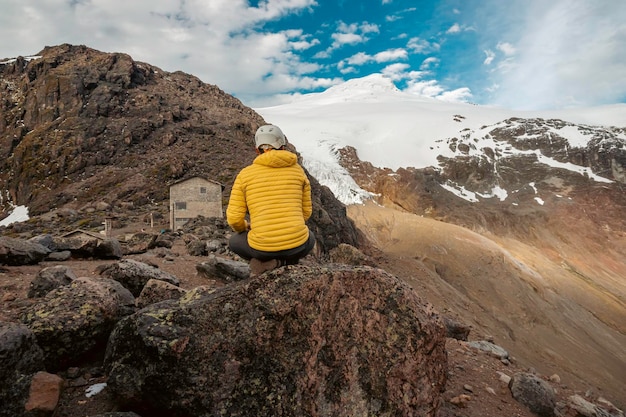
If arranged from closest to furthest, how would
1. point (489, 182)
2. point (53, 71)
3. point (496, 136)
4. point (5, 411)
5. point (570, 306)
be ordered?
1. point (5, 411)
2. point (570, 306)
3. point (53, 71)
4. point (489, 182)
5. point (496, 136)

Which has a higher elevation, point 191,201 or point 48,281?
point 48,281

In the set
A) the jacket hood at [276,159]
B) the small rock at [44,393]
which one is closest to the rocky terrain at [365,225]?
the small rock at [44,393]

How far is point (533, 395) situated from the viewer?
5.72 meters

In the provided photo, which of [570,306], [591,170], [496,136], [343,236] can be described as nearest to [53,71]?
[343,236]

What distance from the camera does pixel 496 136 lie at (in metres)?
104

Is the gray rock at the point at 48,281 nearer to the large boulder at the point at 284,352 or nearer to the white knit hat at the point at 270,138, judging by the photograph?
the large boulder at the point at 284,352

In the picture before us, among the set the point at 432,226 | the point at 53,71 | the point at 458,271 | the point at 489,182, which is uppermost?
the point at 53,71

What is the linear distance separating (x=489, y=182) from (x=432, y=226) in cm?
3973

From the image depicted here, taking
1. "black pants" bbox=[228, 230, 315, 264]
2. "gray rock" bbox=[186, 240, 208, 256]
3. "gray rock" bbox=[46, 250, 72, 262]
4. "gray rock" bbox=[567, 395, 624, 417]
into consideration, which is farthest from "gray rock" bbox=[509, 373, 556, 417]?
"gray rock" bbox=[46, 250, 72, 262]

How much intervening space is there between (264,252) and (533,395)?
512cm

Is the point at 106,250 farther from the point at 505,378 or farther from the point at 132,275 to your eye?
the point at 505,378

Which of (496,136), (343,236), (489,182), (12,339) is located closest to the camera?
(12,339)

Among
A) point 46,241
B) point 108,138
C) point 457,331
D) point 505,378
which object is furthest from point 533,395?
point 108,138

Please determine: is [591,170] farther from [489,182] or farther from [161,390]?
[161,390]
